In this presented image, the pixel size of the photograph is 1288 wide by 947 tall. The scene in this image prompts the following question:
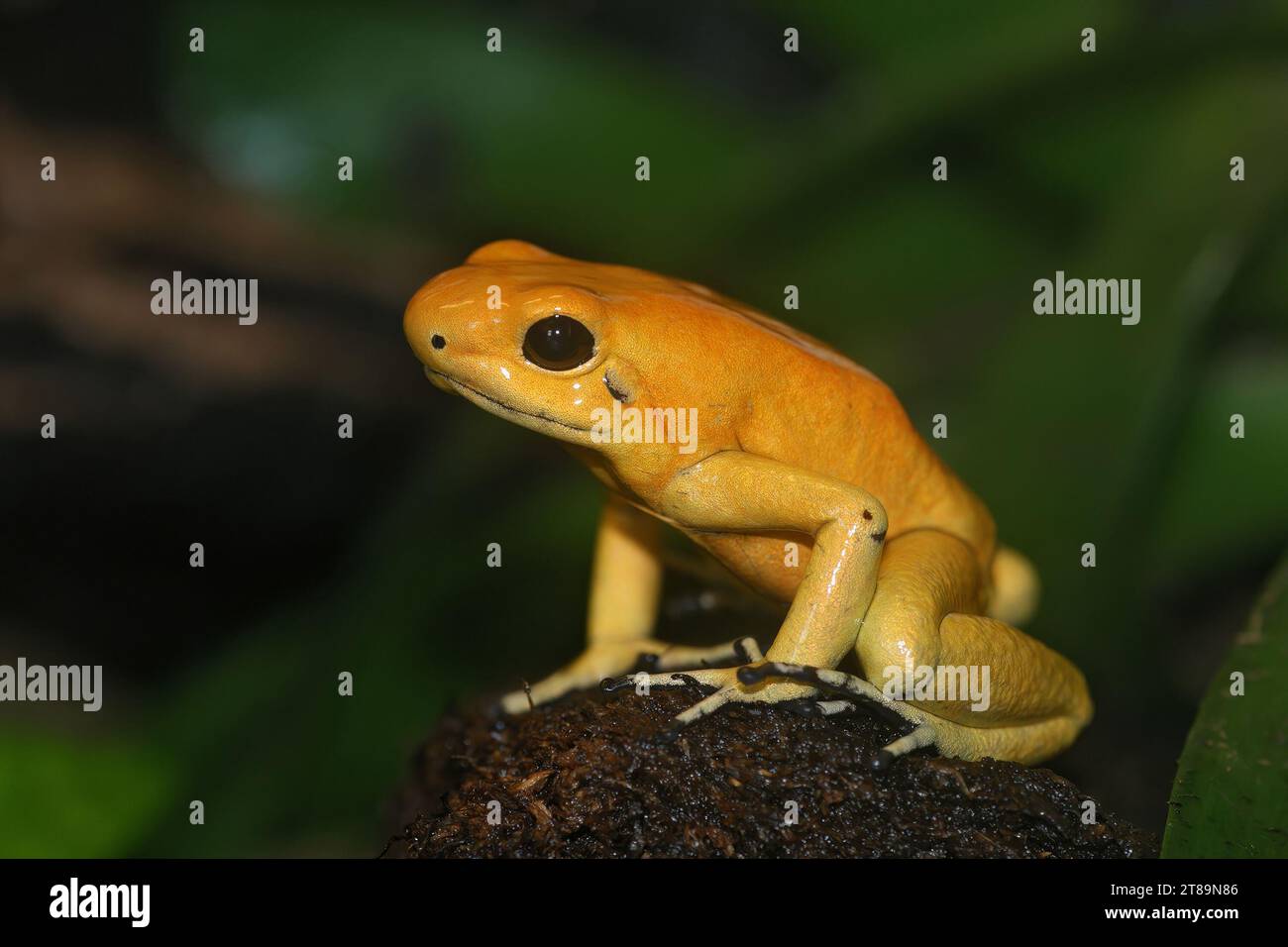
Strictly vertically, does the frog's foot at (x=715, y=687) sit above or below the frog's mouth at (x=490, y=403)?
below

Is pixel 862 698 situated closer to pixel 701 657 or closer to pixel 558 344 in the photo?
pixel 701 657

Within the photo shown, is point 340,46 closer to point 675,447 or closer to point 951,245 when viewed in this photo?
point 951,245

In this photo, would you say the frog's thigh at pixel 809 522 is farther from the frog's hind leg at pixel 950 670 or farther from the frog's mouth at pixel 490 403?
the frog's mouth at pixel 490 403

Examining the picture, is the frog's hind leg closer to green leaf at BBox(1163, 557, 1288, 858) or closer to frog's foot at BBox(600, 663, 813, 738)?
frog's foot at BBox(600, 663, 813, 738)

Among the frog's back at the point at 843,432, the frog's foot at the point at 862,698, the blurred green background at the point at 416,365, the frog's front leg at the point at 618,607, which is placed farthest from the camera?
the blurred green background at the point at 416,365

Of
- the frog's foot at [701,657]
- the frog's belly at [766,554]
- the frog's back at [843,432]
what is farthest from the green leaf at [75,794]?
the frog's back at [843,432]

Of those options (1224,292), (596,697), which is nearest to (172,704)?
(596,697)
